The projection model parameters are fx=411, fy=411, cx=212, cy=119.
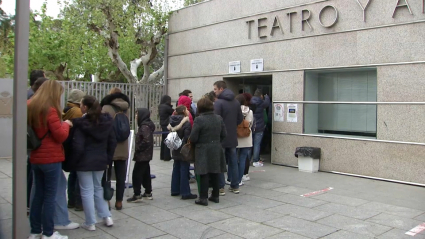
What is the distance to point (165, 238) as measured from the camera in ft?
15.9

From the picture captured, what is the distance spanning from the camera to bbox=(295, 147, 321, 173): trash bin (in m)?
8.90

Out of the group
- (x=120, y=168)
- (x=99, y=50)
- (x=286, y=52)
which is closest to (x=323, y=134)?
(x=286, y=52)

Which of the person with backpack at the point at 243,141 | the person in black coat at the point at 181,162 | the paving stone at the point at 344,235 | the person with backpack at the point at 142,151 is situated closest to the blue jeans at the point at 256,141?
the person with backpack at the point at 243,141

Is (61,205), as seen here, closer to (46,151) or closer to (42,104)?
(46,151)

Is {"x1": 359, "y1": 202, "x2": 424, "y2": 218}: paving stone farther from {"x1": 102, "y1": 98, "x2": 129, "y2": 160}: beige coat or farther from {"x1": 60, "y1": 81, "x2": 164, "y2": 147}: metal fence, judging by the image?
{"x1": 60, "y1": 81, "x2": 164, "y2": 147}: metal fence

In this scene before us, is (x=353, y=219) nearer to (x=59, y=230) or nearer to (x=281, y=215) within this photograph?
(x=281, y=215)

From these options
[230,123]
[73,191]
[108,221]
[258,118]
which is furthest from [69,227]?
[258,118]

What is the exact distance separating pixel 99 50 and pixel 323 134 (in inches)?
574

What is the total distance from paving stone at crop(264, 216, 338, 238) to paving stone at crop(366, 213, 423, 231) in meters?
0.79

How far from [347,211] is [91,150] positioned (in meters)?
3.76

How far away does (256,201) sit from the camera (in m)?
6.63

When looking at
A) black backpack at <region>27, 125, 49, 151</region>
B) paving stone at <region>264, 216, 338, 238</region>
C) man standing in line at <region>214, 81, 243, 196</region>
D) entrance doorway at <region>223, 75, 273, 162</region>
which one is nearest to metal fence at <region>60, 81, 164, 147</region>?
entrance doorway at <region>223, 75, 273, 162</region>

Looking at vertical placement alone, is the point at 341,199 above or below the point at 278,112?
A: below

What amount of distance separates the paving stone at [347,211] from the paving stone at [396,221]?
141 millimetres
